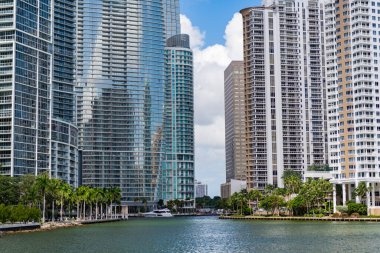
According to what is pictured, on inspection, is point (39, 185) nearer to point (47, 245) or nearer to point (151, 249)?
point (47, 245)

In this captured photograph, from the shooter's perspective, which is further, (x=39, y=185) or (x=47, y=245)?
(x=39, y=185)

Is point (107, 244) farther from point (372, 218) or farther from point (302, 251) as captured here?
point (372, 218)

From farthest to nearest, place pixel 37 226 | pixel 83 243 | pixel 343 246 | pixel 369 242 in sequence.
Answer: pixel 37 226
pixel 83 243
pixel 369 242
pixel 343 246

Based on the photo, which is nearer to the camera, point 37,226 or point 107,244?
point 107,244

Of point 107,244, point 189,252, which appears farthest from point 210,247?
point 107,244

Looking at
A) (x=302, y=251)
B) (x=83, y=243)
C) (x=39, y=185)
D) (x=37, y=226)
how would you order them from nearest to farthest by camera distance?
(x=302, y=251) → (x=83, y=243) → (x=37, y=226) → (x=39, y=185)

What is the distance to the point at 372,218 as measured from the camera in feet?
654

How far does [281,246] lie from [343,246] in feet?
33.5

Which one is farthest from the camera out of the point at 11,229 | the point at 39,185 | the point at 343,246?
the point at 39,185

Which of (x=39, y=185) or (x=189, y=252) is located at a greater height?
(x=39, y=185)

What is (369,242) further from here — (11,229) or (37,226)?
(37,226)

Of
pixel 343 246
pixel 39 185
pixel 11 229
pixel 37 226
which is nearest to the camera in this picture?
pixel 343 246

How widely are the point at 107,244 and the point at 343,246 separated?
140ft

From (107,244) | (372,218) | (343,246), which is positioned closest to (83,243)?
(107,244)
